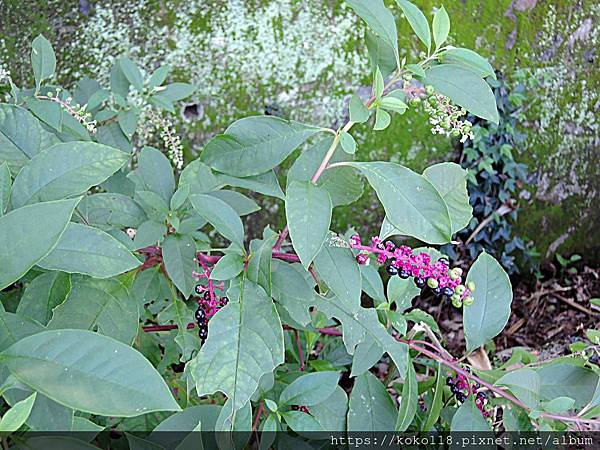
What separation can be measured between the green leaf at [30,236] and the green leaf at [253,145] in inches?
11.9

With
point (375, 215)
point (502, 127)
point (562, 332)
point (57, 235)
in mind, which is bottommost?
point (562, 332)

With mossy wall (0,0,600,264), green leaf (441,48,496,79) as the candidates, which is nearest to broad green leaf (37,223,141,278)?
green leaf (441,48,496,79)

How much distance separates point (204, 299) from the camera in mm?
999

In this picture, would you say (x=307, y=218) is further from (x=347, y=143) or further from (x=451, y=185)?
(x=451, y=185)

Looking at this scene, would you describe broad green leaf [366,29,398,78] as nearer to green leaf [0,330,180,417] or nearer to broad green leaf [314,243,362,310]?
broad green leaf [314,243,362,310]

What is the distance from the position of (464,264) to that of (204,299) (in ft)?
6.12

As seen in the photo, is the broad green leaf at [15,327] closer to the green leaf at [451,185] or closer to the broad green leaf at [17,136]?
the broad green leaf at [17,136]

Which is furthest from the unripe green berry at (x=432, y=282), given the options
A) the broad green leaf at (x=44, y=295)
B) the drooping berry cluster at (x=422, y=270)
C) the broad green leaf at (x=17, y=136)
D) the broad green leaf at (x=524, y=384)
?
the broad green leaf at (x=17, y=136)

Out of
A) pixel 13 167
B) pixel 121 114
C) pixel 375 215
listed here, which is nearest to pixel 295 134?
pixel 13 167

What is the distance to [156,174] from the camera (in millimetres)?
1129

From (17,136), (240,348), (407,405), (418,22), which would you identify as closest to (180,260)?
(240,348)

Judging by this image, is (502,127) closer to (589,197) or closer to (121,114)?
(589,197)

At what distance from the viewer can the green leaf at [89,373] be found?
611 millimetres

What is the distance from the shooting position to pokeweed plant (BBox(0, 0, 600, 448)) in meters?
0.65
